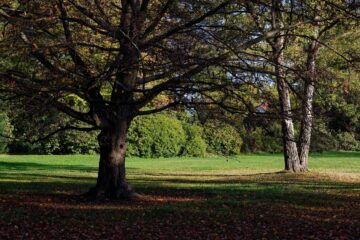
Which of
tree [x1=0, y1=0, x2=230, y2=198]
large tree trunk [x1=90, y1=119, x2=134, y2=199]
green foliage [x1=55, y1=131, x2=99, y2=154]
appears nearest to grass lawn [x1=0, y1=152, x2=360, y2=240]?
large tree trunk [x1=90, y1=119, x2=134, y2=199]

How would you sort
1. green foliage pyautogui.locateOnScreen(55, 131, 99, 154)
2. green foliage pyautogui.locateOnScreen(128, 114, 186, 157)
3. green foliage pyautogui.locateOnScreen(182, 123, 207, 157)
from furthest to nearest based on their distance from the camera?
1. green foliage pyautogui.locateOnScreen(182, 123, 207, 157)
2. green foliage pyautogui.locateOnScreen(128, 114, 186, 157)
3. green foliage pyautogui.locateOnScreen(55, 131, 99, 154)

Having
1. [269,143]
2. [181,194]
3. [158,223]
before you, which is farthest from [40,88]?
[269,143]

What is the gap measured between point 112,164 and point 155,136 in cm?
2056

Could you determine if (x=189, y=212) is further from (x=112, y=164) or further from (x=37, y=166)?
(x=37, y=166)

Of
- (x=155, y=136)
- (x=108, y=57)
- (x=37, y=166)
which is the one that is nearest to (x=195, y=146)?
(x=155, y=136)

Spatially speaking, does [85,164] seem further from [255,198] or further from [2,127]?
[255,198]

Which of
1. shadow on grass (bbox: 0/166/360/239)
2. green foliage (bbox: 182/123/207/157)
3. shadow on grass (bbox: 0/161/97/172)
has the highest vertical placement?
green foliage (bbox: 182/123/207/157)

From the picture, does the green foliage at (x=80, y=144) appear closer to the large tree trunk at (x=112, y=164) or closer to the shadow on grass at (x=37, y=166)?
the shadow on grass at (x=37, y=166)

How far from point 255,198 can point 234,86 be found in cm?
325

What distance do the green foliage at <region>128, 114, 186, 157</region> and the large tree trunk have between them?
19.3m

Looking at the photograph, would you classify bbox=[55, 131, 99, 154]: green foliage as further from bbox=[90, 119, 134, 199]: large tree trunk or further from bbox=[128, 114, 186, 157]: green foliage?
bbox=[90, 119, 134, 199]: large tree trunk

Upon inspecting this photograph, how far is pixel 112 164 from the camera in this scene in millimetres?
12125

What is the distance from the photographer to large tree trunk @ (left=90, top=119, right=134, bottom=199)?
12109 mm

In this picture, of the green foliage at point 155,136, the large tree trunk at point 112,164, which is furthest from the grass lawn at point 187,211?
the green foliage at point 155,136
